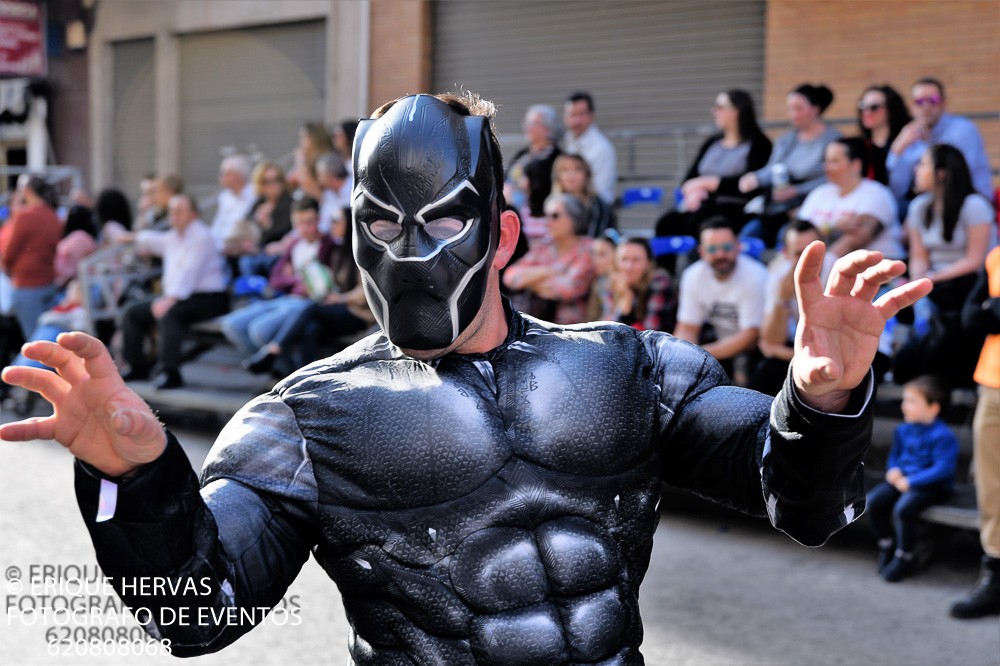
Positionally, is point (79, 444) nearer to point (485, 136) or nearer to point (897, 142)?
point (485, 136)

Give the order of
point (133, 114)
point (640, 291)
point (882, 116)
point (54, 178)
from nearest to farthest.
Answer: point (640, 291) → point (882, 116) → point (54, 178) → point (133, 114)

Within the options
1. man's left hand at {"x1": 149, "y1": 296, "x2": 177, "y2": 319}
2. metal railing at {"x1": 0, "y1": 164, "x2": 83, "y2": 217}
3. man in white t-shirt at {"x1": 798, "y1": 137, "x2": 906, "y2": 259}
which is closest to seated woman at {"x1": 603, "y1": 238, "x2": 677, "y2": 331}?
man in white t-shirt at {"x1": 798, "y1": 137, "x2": 906, "y2": 259}

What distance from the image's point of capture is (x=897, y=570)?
5.94m

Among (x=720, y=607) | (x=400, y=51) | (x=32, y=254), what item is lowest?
(x=720, y=607)

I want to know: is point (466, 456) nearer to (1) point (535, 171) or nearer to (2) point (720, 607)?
(2) point (720, 607)

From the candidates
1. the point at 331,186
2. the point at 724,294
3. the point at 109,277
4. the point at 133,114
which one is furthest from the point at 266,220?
the point at 133,114

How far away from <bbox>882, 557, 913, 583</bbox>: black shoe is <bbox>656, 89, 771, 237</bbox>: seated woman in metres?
2.60

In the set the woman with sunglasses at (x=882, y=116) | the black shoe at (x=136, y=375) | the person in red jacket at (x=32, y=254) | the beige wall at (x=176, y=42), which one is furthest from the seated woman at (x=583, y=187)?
the person in red jacket at (x=32, y=254)

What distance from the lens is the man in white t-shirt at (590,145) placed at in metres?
8.80

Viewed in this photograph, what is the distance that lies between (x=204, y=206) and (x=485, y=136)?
36.4 feet

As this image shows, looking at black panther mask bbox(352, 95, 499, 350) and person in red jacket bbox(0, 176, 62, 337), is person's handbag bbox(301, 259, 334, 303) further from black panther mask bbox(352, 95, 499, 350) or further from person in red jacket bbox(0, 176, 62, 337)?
black panther mask bbox(352, 95, 499, 350)

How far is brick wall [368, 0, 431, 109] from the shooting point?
481 inches

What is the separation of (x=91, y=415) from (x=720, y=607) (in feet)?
14.0

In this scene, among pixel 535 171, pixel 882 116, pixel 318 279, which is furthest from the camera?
pixel 318 279
